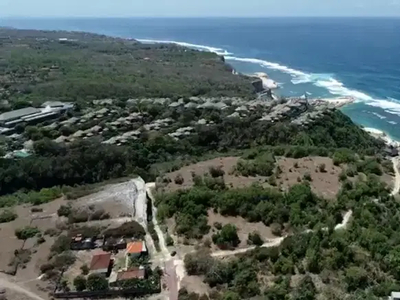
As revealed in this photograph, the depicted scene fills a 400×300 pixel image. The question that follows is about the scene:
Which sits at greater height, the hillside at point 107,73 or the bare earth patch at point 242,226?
the bare earth patch at point 242,226

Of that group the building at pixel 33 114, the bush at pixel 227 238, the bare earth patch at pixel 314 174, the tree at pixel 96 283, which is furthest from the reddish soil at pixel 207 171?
the building at pixel 33 114

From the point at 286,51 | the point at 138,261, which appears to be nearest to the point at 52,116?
the point at 138,261

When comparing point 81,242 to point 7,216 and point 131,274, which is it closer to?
point 131,274

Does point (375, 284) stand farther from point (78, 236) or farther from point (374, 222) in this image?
point (78, 236)

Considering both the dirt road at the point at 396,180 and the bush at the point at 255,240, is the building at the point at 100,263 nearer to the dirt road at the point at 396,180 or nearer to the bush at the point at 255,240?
the bush at the point at 255,240

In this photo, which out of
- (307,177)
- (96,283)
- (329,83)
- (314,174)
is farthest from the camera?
(329,83)

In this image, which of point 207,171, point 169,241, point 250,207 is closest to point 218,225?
point 250,207
